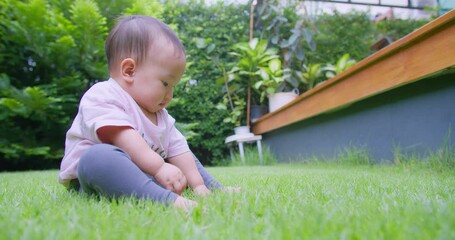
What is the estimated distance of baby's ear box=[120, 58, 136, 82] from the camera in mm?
1211

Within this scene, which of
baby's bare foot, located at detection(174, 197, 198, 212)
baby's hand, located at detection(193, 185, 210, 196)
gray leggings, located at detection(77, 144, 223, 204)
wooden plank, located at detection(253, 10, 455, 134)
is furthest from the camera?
wooden plank, located at detection(253, 10, 455, 134)

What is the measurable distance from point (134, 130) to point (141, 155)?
80 mm

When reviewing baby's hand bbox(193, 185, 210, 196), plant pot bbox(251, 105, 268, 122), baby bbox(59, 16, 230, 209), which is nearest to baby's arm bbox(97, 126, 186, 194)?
baby bbox(59, 16, 230, 209)

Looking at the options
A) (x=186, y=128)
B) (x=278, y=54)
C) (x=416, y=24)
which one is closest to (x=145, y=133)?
(x=186, y=128)

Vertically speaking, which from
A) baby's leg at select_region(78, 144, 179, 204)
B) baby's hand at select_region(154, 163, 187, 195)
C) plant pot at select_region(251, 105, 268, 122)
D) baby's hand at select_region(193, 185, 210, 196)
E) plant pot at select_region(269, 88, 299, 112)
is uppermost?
baby's leg at select_region(78, 144, 179, 204)

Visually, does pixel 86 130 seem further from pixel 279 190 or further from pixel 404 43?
pixel 404 43

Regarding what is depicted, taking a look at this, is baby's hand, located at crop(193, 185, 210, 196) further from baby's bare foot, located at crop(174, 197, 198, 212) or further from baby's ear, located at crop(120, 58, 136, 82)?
baby's ear, located at crop(120, 58, 136, 82)

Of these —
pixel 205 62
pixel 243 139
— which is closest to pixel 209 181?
pixel 243 139

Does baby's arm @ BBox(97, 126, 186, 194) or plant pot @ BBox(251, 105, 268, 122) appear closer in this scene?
baby's arm @ BBox(97, 126, 186, 194)

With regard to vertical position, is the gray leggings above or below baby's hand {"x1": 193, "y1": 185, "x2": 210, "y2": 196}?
above

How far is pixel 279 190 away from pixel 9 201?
762 mm

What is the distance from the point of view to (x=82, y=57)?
12.6 ft

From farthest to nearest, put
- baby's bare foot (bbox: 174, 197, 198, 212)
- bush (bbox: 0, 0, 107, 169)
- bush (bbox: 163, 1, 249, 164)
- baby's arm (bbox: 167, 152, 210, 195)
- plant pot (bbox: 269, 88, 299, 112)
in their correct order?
bush (bbox: 163, 1, 249, 164)
plant pot (bbox: 269, 88, 299, 112)
bush (bbox: 0, 0, 107, 169)
baby's arm (bbox: 167, 152, 210, 195)
baby's bare foot (bbox: 174, 197, 198, 212)

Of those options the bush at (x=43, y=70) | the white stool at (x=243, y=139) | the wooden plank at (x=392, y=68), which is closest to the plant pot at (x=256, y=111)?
the white stool at (x=243, y=139)
